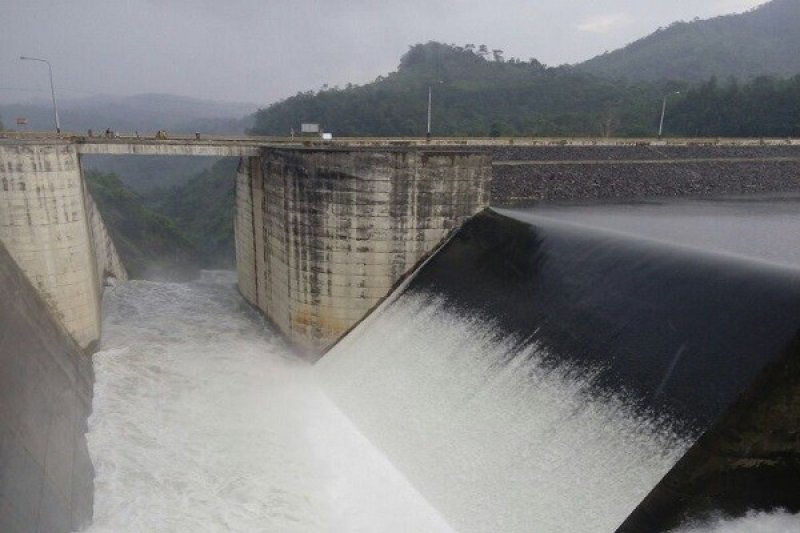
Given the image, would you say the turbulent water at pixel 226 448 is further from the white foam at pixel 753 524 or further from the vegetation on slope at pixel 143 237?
the vegetation on slope at pixel 143 237

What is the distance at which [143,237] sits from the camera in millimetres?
42000

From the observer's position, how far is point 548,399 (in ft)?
35.8

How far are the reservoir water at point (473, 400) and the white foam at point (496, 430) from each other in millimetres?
37

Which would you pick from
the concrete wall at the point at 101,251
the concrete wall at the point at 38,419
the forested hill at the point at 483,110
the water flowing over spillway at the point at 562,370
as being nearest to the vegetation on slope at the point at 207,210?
the forested hill at the point at 483,110

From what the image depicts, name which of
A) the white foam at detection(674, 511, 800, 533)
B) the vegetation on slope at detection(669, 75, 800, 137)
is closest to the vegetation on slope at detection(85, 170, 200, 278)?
the white foam at detection(674, 511, 800, 533)

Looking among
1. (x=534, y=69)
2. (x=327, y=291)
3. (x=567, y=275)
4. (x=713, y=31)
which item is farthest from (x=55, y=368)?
(x=713, y=31)

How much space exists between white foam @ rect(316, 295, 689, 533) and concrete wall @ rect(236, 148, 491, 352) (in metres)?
2.34

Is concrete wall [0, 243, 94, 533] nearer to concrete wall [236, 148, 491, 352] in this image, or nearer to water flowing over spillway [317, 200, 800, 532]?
water flowing over spillway [317, 200, 800, 532]

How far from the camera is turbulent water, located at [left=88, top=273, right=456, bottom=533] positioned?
35.3 feet

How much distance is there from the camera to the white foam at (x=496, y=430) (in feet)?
29.4

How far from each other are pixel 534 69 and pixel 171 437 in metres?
124

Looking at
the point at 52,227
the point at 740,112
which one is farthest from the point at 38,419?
the point at 740,112

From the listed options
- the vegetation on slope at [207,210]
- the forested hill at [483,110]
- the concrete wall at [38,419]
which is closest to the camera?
the concrete wall at [38,419]

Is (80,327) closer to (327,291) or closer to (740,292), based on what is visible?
(327,291)
